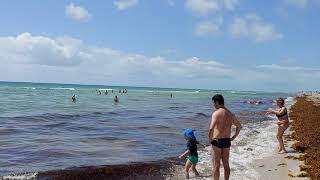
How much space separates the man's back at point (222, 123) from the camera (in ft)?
29.0

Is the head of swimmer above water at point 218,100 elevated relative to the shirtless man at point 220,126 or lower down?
elevated

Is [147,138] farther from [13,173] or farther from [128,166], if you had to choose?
[13,173]

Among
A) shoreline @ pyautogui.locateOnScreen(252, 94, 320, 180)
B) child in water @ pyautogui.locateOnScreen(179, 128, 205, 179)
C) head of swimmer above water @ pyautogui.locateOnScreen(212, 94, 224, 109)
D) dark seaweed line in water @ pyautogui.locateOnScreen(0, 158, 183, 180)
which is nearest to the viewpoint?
head of swimmer above water @ pyautogui.locateOnScreen(212, 94, 224, 109)

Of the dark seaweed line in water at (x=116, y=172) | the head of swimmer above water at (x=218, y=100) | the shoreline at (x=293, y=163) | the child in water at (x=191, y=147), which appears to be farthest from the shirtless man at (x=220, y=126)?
the dark seaweed line in water at (x=116, y=172)

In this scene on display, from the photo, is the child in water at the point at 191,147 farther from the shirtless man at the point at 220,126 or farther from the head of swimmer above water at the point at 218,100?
the head of swimmer above water at the point at 218,100

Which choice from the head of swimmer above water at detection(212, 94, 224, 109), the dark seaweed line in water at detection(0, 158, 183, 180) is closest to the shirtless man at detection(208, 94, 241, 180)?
the head of swimmer above water at detection(212, 94, 224, 109)

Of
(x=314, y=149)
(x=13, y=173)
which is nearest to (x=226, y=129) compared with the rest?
(x=13, y=173)

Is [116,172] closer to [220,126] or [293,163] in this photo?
[220,126]

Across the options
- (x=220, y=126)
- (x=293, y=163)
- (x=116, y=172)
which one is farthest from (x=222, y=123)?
(x=293, y=163)

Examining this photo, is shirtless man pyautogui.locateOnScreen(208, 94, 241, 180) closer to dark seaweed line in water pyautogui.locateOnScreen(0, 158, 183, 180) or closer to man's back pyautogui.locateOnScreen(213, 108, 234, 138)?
man's back pyautogui.locateOnScreen(213, 108, 234, 138)

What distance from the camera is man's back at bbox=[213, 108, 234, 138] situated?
29.0ft

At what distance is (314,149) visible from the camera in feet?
49.1

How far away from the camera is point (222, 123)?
886 centimetres

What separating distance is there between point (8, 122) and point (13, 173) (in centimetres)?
1493
